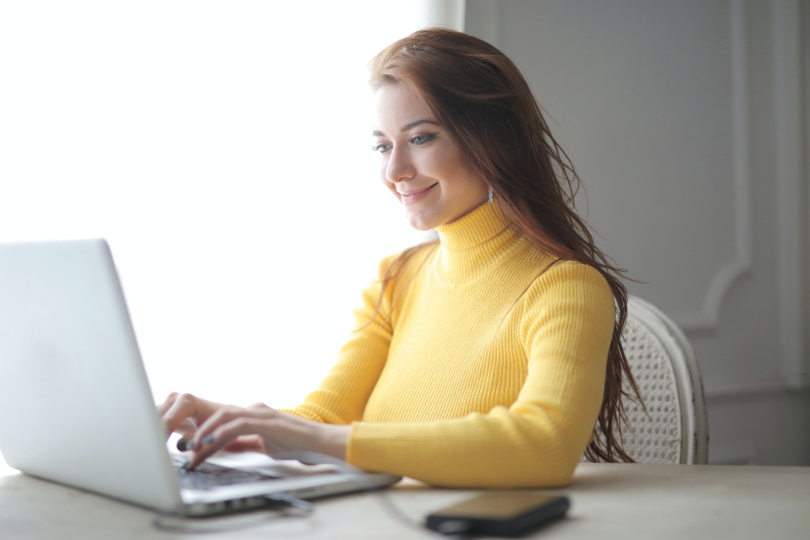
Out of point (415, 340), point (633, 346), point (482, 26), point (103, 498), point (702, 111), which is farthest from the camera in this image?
point (702, 111)

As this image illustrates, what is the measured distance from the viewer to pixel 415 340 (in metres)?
1.40

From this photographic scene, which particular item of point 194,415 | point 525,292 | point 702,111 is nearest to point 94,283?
point 194,415

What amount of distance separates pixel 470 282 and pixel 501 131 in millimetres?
253

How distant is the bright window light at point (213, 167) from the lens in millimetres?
1567

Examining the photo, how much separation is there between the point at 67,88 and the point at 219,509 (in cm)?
108

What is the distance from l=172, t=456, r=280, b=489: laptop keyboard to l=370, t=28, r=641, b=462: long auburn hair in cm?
60

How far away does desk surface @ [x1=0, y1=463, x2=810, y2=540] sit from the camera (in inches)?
29.5

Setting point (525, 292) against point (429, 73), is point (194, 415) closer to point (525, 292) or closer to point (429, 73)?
point (525, 292)

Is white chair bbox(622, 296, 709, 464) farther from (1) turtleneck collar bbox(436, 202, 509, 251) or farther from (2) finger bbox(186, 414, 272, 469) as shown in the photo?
(2) finger bbox(186, 414, 272, 469)

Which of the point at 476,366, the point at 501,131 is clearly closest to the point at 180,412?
the point at 476,366

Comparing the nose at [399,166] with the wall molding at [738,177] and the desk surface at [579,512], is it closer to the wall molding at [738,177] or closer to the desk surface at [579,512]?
the desk surface at [579,512]

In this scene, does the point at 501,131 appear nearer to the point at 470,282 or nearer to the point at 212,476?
the point at 470,282

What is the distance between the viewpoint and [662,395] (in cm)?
148

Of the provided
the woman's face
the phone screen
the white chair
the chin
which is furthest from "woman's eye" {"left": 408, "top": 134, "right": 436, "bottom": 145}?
the phone screen
